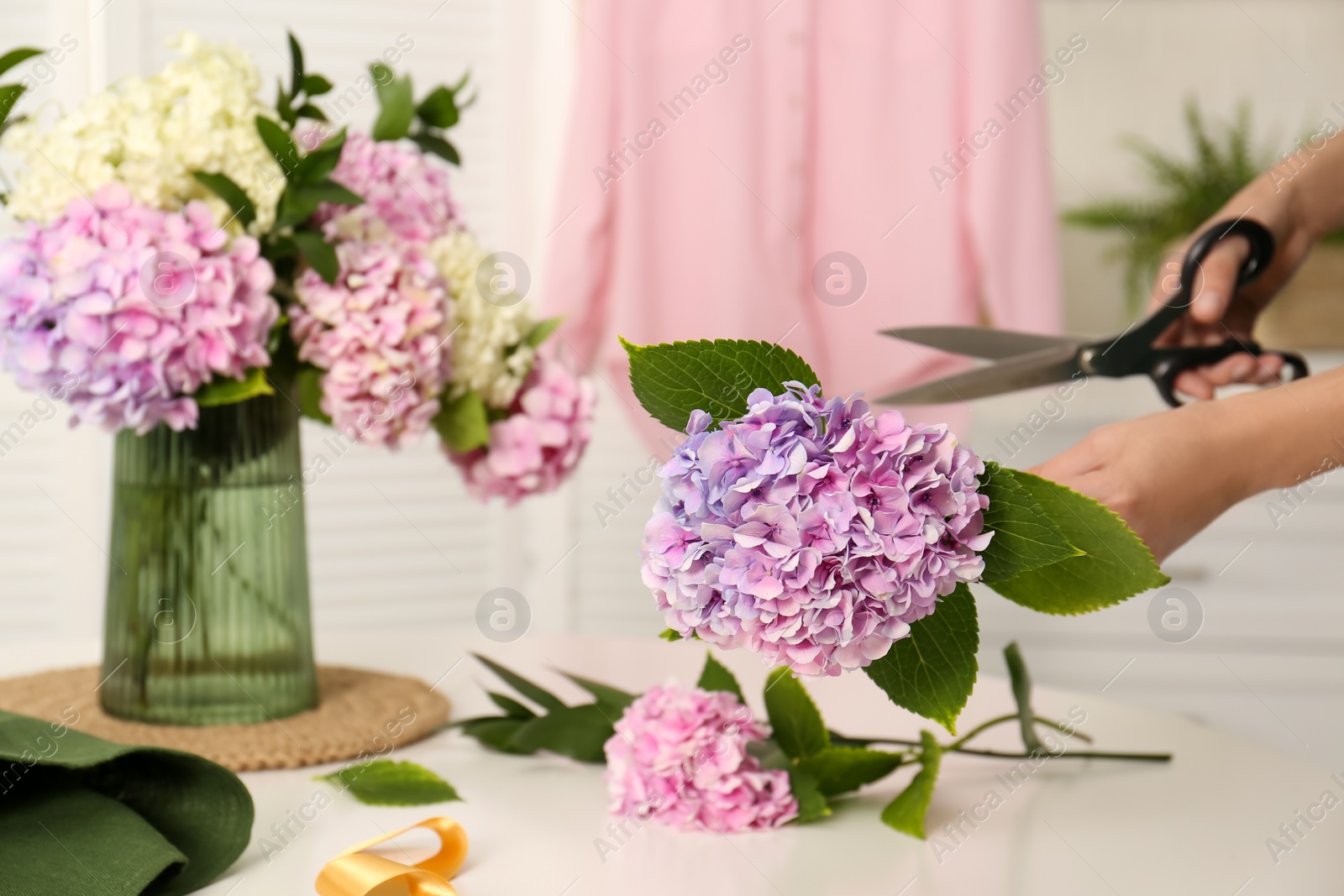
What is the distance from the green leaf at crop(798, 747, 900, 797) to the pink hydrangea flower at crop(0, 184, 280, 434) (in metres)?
0.41

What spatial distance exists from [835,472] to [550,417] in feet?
1.61

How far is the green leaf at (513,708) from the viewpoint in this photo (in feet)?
2.50

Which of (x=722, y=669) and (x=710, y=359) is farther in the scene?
(x=722, y=669)

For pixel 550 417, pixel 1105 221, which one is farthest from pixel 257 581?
pixel 1105 221

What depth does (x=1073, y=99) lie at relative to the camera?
2354 mm

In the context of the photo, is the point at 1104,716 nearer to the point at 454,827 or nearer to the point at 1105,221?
the point at 454,827

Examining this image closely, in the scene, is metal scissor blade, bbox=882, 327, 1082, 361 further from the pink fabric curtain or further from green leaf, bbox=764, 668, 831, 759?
the pink fabric curtain

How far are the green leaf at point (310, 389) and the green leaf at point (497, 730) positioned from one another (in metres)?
0.23

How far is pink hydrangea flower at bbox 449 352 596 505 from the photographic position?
877 millimetres

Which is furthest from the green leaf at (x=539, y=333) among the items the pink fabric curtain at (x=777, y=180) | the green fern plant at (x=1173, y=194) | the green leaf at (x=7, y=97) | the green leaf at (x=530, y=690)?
the green fern plant at (x=1173, y=194)

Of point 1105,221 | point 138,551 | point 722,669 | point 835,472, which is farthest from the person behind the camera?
point 1105,221

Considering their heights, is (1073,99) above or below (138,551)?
above

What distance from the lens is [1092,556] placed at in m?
0.49

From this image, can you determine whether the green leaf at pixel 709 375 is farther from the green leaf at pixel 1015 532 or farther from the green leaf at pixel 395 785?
the green leaf at pixel 395 785
